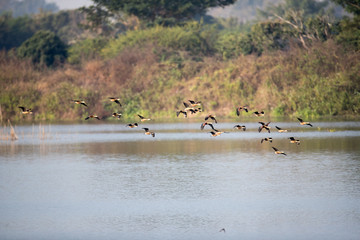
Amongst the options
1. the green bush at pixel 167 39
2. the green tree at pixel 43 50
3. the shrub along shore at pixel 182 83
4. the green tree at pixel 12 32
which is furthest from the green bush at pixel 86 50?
the green tree at pixel 12 32

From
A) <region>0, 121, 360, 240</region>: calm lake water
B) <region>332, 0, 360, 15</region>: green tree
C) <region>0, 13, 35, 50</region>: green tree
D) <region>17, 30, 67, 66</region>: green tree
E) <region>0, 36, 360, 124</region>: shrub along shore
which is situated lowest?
<region>0, 121, 360, 240</region>: calm lake water

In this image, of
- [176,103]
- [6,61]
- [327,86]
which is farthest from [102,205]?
[6,61]

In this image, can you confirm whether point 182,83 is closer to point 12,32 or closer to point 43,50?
point 43,50

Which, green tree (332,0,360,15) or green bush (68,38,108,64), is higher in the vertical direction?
green tree (332,0,360,15)

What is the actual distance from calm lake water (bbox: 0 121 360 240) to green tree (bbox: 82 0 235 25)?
131 feet

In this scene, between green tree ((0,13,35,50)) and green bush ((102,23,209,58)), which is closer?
green bush ((102,23,209,58))

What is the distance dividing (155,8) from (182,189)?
60150 mm

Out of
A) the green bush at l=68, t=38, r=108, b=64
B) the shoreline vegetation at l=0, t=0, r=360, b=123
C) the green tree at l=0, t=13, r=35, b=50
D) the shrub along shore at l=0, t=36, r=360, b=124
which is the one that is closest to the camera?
the shrub along shore at l=0, t=36, r=360, b=124

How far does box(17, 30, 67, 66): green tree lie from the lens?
75.8 m

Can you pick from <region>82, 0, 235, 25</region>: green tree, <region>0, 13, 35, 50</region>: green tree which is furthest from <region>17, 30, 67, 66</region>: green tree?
<region>0, 13, 35, 50</region>: green tree

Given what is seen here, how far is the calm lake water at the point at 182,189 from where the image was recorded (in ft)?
57.8

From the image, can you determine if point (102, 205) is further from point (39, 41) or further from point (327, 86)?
point (39, 41)

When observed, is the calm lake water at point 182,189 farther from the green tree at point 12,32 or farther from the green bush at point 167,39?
the green tree at point 12,32

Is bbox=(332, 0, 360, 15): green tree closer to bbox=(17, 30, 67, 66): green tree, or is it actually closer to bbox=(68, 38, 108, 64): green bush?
bbox=(68, 38, 108, 64): green bush
